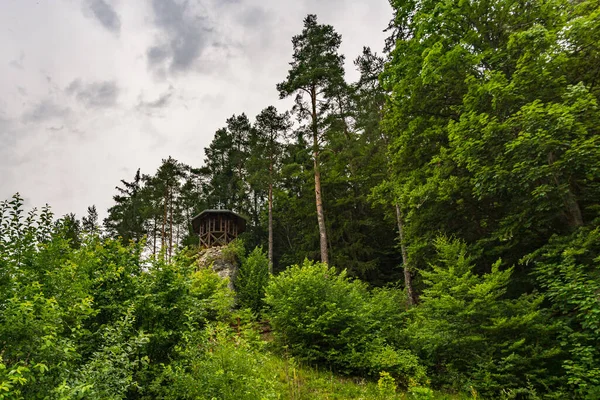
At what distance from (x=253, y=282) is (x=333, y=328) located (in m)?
7.86

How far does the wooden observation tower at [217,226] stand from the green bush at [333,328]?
11.8 m

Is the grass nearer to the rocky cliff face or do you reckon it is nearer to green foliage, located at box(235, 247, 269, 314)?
green foliage, located at box(235, 247, 269, 314)

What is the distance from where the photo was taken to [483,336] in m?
6.45

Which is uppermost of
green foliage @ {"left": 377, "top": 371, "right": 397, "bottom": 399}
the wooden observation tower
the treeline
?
the treeline

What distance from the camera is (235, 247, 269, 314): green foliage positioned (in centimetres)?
1455

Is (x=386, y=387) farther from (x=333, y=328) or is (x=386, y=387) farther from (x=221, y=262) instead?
(x=221, y=262)

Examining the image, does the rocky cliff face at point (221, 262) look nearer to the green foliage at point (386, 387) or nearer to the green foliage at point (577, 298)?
the green foliage at point (386, 387)

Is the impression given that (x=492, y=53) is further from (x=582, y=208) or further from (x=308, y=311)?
(x=308, y=311)

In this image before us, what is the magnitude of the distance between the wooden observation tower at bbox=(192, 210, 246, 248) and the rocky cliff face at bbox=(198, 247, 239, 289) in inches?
69.0

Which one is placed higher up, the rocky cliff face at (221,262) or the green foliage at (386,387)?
the rocky cliff face at (221,262)

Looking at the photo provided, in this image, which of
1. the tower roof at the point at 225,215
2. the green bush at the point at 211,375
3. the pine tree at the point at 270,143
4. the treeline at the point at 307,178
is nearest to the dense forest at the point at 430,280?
the green bush at the point at 211,375

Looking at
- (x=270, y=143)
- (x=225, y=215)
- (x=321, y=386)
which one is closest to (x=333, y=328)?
(x=321, y=386)

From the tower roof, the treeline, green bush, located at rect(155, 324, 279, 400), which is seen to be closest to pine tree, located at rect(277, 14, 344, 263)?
the treeline

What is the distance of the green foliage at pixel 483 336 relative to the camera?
19.6 ft
